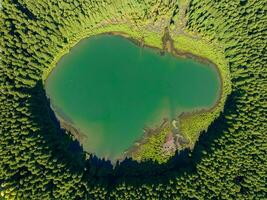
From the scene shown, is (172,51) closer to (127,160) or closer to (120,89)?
(120,89)

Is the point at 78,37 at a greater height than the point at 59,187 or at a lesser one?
greater

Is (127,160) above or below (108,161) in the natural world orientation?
above

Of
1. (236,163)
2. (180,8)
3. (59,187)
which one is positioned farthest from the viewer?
(180,8)

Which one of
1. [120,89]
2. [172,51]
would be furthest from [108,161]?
[172,51]

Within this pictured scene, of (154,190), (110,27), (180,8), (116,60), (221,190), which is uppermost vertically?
(180,8)

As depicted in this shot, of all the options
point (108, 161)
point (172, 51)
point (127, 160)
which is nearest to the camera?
point (108, 161)

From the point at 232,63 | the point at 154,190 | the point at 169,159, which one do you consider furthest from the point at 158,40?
the point at 154,190

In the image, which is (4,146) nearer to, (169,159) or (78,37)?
(78,37)
